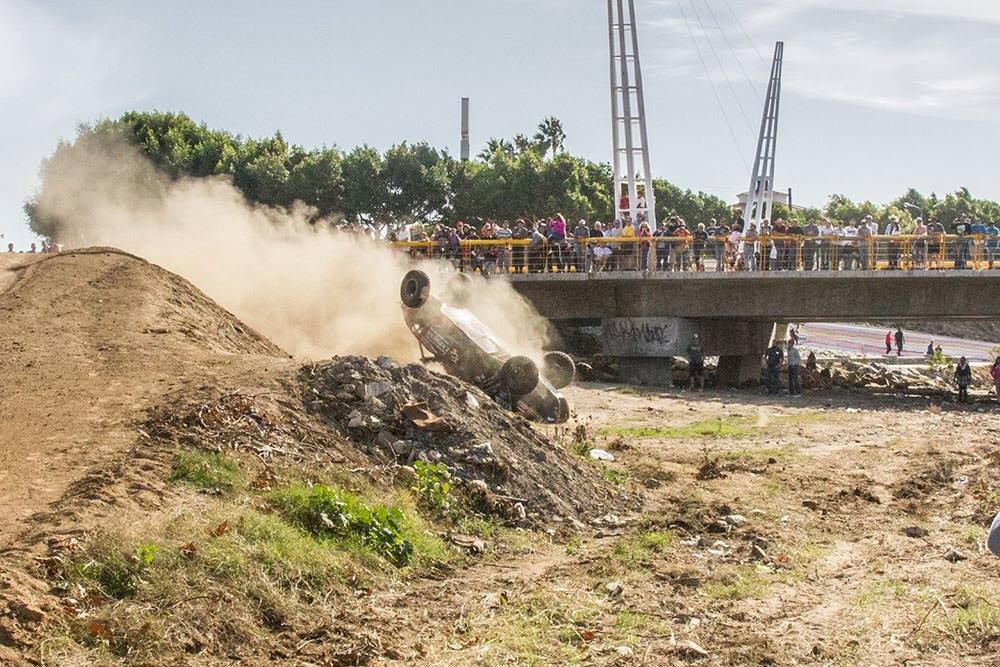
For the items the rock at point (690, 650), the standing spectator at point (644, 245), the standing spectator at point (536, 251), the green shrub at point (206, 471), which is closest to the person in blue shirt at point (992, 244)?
the standing spectator at point (644, 245)

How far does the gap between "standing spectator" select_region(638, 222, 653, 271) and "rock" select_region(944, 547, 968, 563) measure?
2409 centimetres

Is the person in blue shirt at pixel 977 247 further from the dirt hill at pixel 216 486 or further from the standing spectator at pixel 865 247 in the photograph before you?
the dirt hill at pixel 216 486

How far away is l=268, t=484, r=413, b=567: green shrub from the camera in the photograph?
40.0 ft

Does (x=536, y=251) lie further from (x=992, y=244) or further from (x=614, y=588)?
(x=614, y=588)

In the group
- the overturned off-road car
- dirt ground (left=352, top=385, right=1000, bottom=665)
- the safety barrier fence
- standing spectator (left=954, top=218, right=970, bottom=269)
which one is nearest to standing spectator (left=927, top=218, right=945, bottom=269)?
the safety barrier fence

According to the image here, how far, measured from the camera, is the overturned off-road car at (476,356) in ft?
70.7

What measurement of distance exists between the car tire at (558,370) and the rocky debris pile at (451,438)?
29.5ft

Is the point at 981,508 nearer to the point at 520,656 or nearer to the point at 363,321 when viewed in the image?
the point at 520,656

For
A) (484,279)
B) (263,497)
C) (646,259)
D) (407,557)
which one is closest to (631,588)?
(407,557)

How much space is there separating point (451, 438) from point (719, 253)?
77.8ft

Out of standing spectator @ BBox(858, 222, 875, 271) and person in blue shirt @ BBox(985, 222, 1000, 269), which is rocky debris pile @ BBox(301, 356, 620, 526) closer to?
standing spectator @ BBox(858, 222, 875, 271)

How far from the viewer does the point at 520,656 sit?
400 inches

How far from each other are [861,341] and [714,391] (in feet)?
134

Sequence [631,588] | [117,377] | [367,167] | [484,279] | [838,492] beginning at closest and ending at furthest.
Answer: [631,588] → [117,377] → [838,492] → [484,279] → [367,167]
